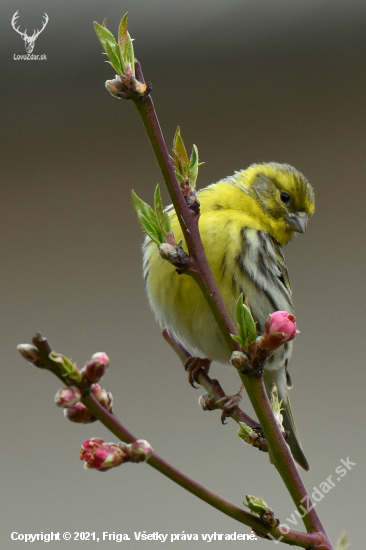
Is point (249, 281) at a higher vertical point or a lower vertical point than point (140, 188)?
lower

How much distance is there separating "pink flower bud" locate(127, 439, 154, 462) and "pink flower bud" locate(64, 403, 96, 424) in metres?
0.06

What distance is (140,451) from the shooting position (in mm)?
653

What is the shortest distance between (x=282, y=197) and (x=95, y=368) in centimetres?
171

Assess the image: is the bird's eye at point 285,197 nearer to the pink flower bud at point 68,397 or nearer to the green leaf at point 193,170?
the green leaf at point 193,170

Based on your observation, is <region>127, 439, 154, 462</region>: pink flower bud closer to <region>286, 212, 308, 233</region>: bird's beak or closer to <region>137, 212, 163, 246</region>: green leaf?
<region>137, 212, 163, 246</region>: green leaf

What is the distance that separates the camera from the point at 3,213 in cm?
350

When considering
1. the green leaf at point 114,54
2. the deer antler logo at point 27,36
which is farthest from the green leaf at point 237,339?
the deer antler logo at point 27,36

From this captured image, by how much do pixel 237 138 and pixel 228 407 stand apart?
106 inches

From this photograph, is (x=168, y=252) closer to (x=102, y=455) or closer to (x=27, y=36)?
(x=102, y=455)

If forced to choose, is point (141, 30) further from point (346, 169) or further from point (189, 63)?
point (346, 169)

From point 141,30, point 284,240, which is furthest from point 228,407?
point 141,30

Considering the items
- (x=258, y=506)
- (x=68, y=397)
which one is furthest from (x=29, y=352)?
(x=258, y=506)

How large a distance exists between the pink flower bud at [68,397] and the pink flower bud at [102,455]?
0.27 ft

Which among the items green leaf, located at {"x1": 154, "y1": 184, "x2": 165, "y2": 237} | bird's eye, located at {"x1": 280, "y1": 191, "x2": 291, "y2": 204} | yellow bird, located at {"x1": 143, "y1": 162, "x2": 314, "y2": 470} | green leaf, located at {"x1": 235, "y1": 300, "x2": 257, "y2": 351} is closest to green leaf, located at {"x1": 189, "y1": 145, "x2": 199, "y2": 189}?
green leaf, located at {"x1": 154, "y1": 184, "x2": 165, "y2": 237}
